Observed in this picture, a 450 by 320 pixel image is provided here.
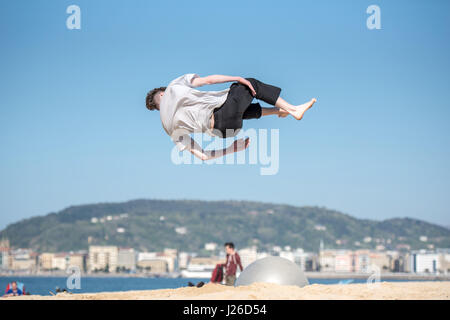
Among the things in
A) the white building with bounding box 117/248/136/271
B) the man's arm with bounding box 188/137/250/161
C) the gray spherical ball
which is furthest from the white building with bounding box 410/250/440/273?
the man's arm with bounding box 188/137/250/161

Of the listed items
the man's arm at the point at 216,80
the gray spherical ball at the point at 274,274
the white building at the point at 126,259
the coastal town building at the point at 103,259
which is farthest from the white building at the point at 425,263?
the man's arm at the point at 216,80

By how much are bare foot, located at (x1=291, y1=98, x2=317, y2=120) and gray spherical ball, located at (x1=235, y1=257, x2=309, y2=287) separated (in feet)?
13.6

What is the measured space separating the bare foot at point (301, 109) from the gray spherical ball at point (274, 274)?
413 centimetres

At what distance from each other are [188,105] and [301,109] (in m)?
1.83

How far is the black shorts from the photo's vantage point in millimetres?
9281

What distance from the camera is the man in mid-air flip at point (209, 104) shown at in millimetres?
9266

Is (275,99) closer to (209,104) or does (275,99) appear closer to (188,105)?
(209,104)

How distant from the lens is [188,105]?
9.32 m

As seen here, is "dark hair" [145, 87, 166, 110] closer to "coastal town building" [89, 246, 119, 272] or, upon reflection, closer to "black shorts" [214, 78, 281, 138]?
"black shorts" [214, 78, 281, 138]

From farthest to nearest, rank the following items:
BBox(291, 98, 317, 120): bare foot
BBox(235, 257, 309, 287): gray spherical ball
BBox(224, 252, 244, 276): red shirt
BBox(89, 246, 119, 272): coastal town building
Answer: BBox(89, 246, 119, 272): coastal town building, BBox(224, 252, 244, 276): red shirt, BBox(235, 257, 309, 287): gray spherical ball, BBox(291, 98, 317, 120): bare foot

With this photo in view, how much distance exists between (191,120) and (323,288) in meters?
4.10
